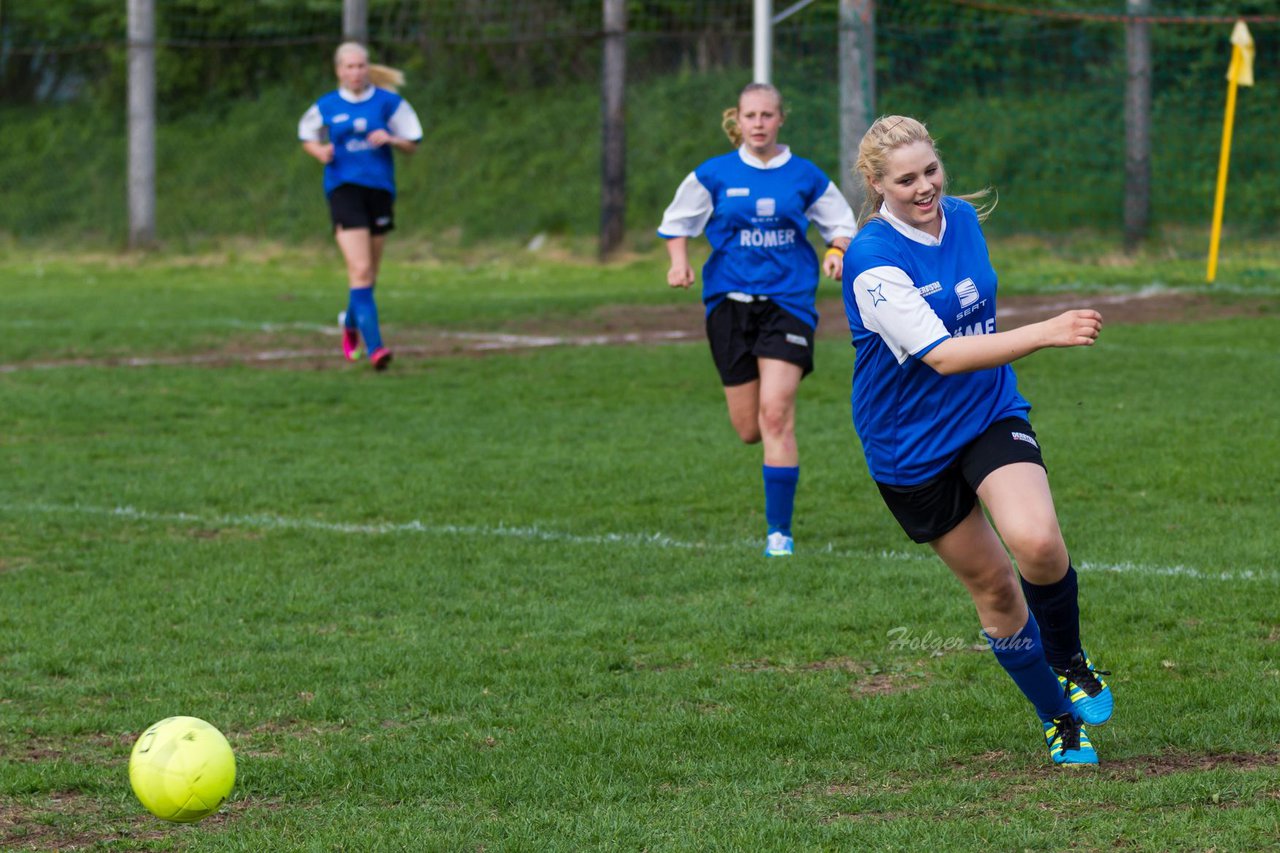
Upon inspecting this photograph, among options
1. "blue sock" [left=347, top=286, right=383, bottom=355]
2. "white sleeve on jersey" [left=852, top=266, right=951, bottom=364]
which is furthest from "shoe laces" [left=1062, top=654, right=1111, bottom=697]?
"blue sock" [left=347, top=286, right=383, bottom=355]

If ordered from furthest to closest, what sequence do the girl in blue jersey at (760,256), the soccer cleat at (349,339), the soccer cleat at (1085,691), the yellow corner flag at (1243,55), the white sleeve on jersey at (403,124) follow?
the yellow corner flag at (1243,55)
the soccer cleat at (349,339)
the white sleeve on jersey at (403,124)
the girl in blue jersey at (760,256)
the soccer cleat at (1085,691)

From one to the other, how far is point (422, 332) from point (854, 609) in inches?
374

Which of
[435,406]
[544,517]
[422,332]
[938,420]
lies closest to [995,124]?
[422,332]

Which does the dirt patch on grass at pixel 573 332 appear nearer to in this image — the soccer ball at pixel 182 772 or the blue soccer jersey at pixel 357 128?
the blue soccer jersey at pixel 357 128

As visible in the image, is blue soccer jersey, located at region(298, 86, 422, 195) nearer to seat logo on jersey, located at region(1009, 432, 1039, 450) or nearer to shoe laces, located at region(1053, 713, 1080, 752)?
seat logo on jersey, located at region(1009, 432, 1039, 450)

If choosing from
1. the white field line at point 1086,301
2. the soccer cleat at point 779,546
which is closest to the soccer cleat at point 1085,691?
the soccer cleat at point 779,546

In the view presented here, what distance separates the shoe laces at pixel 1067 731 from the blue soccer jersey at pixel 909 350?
714mm

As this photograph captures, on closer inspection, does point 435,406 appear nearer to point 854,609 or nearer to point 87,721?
point 854,609

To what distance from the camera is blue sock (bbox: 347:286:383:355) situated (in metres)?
12.3

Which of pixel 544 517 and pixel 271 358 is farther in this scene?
pixel 271 358

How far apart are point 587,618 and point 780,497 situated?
1.35 metres

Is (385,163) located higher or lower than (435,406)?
higher

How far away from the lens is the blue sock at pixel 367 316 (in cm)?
1234

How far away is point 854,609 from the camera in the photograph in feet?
20.2
